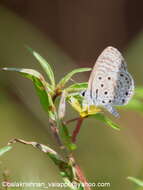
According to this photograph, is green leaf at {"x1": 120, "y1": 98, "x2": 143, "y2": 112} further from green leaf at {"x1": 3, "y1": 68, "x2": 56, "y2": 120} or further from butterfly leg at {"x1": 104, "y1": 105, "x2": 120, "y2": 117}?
green leaf at {"x1": 3, "y1": 68, "x2": 56, "y2": 120}

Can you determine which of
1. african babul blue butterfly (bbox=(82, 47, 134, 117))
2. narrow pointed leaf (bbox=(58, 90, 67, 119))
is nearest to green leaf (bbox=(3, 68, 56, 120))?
narrow pointed leaf (bbox=(58, 90, 67, 119))

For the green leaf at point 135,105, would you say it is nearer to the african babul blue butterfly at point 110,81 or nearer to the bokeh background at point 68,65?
the african babul blue butterfly at point 110,81

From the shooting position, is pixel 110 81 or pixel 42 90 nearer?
pixel 42 90

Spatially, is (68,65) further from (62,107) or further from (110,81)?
(62,107)

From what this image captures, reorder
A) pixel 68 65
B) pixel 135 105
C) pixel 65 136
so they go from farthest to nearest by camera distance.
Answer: pixel 68 65, pixel 135 105, pixel 65 136

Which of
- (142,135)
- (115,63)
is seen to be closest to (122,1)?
(142,135)

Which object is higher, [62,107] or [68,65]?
[62,107]

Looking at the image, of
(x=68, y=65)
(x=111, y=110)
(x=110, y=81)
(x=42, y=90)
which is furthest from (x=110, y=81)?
(x=68, y=65)
